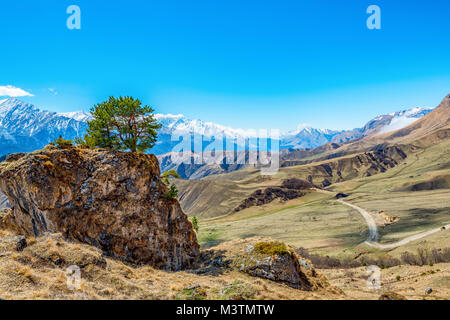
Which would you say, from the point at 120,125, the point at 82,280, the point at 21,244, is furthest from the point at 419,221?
the point at 21,244

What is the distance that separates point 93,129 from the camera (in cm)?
3741

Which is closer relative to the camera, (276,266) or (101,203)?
(276,266)

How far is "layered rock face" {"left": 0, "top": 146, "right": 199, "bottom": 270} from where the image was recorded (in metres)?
28.2

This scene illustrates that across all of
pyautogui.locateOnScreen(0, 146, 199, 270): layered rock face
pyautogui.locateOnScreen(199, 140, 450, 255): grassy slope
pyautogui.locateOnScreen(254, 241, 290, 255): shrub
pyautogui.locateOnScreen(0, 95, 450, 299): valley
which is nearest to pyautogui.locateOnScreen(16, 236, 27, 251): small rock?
pyautogui.locateOnScreen(0, 95, 450, 299): valley

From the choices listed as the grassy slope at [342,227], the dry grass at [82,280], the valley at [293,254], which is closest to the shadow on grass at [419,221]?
the grassy slope at [342,227]

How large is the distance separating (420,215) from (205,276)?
6911 inches

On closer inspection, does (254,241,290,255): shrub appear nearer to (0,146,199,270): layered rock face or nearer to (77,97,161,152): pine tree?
(0,146,199,270): layered rock face

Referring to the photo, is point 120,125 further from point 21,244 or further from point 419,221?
point 419,221

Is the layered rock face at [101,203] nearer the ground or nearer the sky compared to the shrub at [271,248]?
nearer the sky

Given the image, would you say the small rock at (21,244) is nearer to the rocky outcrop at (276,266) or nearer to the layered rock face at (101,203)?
the layered rock face at (101,203)

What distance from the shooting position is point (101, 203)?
31.0m

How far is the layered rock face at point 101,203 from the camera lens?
28.2 metres
